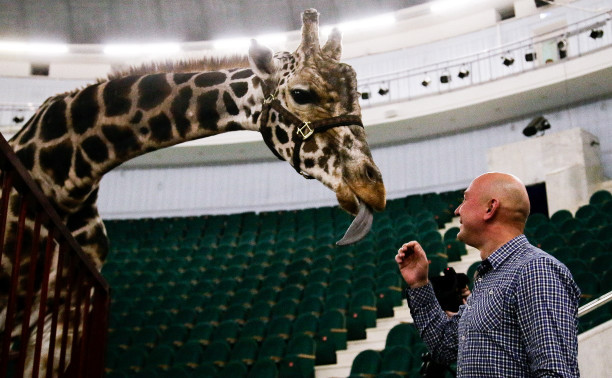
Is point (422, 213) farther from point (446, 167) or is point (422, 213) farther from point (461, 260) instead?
point (446, 167)

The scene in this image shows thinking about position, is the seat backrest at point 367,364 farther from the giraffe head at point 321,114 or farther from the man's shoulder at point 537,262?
the man's shoulder at point 537,262

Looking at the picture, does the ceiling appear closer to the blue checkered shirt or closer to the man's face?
the man's face

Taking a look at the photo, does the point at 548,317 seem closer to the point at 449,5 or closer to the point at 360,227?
the point at 360,227

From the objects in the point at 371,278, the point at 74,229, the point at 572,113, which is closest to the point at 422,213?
the point at 371,278

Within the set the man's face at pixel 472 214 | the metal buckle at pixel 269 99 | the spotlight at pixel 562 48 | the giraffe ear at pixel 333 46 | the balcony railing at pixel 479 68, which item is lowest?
the man's face at pixel 472 214

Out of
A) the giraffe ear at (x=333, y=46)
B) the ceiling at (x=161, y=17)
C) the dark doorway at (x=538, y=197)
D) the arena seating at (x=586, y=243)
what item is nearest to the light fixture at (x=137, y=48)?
the ceiling at (x=161, y=17)

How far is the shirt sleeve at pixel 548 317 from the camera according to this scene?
134cm

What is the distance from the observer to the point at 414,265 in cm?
193

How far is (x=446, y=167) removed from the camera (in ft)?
46.6

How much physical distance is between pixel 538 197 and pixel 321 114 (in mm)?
10093

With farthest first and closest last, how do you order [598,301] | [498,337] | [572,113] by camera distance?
1. [572,113]
2. [598,301]
3. [498,337]

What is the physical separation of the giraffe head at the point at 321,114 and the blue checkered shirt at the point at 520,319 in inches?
19.4

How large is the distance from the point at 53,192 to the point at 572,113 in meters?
12.4

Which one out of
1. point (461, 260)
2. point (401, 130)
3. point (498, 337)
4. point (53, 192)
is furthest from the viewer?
point (401, 130)
